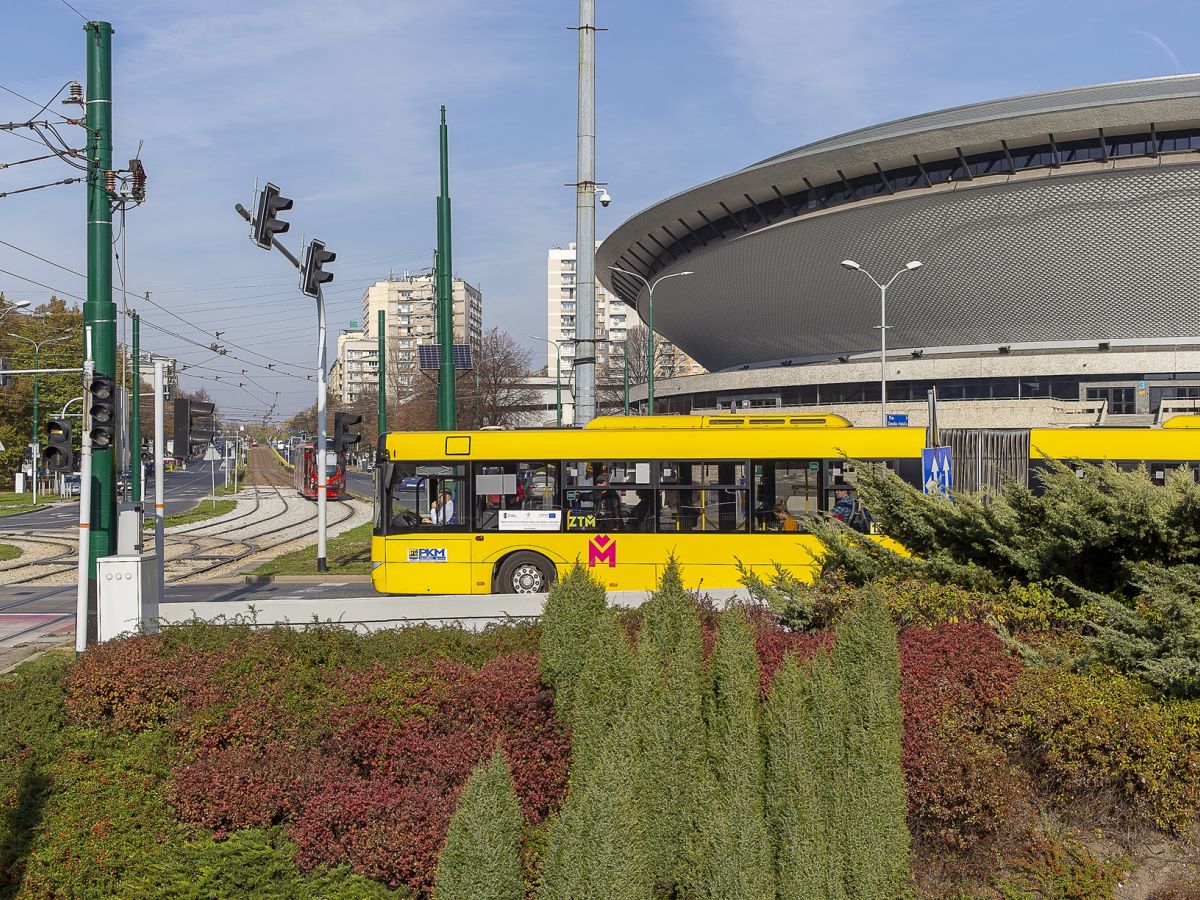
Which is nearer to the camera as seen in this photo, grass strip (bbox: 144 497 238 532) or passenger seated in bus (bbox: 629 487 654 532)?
passenger seated in bus (bbox: 629 487 654 532)

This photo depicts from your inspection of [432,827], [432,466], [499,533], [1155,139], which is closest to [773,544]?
[499,533]

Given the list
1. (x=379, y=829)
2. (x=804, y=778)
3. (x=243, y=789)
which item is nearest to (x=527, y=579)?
(x=243, y=789)

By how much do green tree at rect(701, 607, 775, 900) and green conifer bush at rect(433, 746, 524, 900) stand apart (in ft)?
3.36

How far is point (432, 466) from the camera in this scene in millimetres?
16281

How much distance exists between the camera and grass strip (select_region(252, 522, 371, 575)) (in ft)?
71.2

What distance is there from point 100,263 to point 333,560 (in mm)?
11908

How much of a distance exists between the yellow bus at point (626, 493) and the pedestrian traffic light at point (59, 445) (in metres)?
4.64

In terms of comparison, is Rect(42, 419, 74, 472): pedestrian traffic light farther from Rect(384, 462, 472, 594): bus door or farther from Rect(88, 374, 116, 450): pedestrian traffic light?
Rect(384, 462, 472, 594): bus door

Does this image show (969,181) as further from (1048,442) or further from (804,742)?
(804,742)

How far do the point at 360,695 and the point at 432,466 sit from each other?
8611 mm

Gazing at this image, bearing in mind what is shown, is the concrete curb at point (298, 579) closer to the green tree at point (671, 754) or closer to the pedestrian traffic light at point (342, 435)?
the pedestrian traffic light at point (342, 435)

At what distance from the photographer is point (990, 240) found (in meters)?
46.1

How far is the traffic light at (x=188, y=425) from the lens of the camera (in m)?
21.2

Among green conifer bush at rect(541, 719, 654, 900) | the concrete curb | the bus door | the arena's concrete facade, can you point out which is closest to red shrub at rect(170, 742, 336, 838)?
green conifer bush at rect(541, 719, 654, 900)
